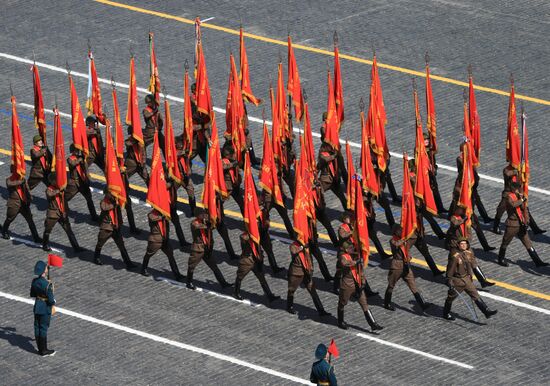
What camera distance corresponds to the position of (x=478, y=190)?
49.8 m

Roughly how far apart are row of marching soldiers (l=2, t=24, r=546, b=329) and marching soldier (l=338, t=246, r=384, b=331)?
2cm

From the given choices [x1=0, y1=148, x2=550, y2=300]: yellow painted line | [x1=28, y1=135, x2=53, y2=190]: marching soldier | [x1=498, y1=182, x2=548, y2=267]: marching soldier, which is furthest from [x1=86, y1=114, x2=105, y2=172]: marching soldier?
[x1=498, y1=182, x2=548, y2=267]: marching soldier

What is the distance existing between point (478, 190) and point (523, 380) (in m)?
9.53

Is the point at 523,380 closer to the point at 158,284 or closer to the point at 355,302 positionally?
the point at 355,302

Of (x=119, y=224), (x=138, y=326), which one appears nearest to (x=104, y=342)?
(x=138, y=326)

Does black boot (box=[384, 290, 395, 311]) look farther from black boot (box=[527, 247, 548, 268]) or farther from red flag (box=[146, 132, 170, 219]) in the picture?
red flag (box=[146, 132, 170, 219])

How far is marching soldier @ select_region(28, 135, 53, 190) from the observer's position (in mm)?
48094

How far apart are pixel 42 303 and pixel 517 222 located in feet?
36.9

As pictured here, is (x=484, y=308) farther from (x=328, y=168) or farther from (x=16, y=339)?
(x=16, y=339)

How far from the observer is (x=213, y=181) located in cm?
4522

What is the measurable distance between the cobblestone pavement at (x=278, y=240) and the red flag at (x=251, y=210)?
1.69 meters

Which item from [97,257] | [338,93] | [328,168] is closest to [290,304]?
[97,257]

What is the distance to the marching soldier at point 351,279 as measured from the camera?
42.8 meters

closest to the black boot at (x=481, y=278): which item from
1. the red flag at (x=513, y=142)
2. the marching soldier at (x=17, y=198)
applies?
the red flag at (x=513, y=142)
